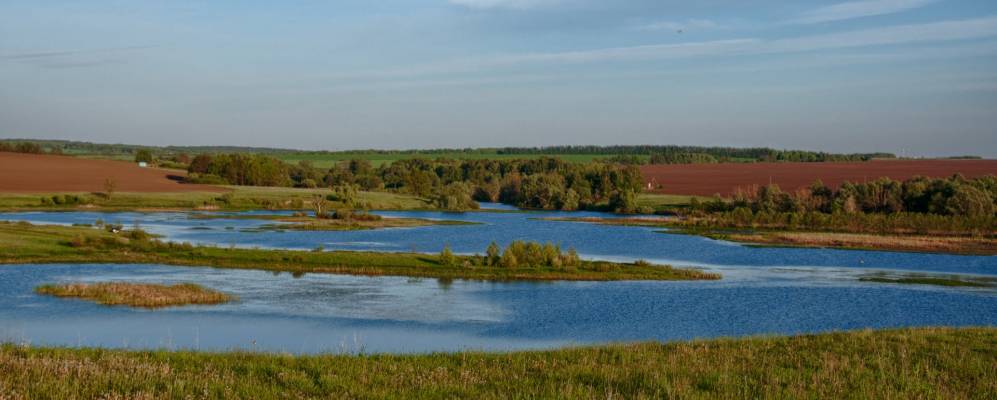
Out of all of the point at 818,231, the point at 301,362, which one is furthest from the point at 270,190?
the point at 301,362

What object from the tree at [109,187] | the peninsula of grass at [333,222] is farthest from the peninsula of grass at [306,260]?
the tree at [109,187]

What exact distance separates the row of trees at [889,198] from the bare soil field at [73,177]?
7000 centimetres

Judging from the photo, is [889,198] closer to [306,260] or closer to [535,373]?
[306,260]

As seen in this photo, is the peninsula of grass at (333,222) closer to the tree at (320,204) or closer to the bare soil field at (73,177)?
the tree at (320,204)

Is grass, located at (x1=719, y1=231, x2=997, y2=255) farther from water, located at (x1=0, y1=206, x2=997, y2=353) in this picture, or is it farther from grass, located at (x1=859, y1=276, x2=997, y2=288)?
grass, located at (x1=859, y1=276, x2=997, y2=288)

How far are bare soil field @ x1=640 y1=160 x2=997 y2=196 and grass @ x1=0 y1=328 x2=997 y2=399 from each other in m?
93.9

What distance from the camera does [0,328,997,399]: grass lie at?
10.9 metres

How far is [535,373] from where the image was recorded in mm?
13117

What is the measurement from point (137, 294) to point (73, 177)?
86.0 metres

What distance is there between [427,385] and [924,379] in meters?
7.10

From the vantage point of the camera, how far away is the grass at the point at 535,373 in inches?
428

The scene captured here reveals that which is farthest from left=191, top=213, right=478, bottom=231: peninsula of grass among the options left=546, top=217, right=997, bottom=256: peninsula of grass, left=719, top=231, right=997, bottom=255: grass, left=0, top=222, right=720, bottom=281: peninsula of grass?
left=719, top=231, right=997, bottom=255: grass

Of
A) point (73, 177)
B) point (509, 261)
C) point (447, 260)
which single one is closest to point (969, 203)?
point (509, 261)

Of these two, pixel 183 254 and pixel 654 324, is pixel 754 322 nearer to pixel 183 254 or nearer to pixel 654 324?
pixel 654 324
